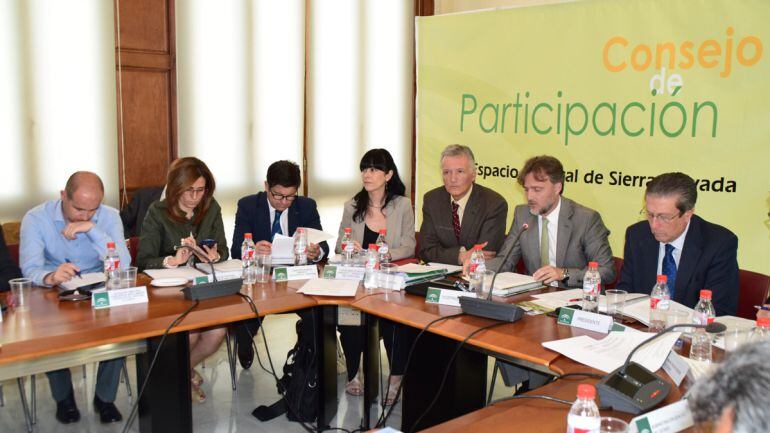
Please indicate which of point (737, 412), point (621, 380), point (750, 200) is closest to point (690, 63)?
point (750, 200)

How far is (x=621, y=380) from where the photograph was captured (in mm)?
1825

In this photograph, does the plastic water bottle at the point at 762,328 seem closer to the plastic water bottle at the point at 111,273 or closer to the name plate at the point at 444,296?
the name plate at the point at 444,296

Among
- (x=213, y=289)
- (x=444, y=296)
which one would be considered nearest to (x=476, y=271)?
(x=444, y=296)

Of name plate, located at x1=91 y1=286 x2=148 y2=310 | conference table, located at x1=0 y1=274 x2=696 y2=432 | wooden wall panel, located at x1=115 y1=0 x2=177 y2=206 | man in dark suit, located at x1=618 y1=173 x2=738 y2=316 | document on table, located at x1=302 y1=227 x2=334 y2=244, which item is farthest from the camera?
wooden wall panel, located at x1=115 y1=0 x2=177 y2=206

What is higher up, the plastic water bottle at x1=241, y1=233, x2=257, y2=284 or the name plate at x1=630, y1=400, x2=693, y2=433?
the plastic water bottle at x1=241, y1=233, x2=257, y2=284

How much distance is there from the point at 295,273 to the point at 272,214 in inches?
30.8

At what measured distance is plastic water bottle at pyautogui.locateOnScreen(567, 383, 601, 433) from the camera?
1.52 m

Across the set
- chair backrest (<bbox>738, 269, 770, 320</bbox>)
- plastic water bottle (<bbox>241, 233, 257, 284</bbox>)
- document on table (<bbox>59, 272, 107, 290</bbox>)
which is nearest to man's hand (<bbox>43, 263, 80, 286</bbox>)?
document on table (<bbox>59, 272, 107, 290</bbox>)

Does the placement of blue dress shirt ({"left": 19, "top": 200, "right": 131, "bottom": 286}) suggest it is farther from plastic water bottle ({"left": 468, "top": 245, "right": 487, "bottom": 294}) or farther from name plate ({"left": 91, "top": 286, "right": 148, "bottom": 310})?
plastic water bottle ({"left": 468, "top": 245, "right": 487, "bottom": 294})

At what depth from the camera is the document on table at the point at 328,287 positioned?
3035 millimetres

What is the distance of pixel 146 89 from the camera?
188 inches

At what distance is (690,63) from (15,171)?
13.3ft

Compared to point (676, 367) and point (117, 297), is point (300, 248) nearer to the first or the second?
point (117, 297)

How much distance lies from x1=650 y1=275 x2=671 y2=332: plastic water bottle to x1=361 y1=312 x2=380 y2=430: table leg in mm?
1151
